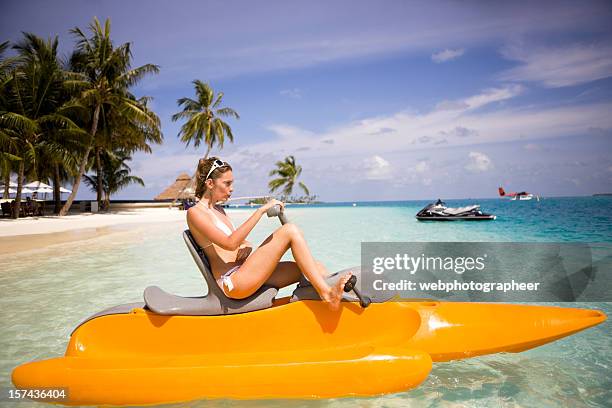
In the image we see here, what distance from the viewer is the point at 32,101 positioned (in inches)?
736

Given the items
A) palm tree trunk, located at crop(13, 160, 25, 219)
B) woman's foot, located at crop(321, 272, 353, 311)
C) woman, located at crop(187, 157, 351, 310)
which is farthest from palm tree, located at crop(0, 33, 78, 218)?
woman's foot, located at crop(321, 272, 353, 311)

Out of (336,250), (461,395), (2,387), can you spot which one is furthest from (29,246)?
(461,395)

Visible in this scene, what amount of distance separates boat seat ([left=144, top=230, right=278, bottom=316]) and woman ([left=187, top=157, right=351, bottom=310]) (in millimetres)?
43

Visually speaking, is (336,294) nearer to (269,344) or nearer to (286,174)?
(269,344)

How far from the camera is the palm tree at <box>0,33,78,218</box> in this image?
1759 centimetres

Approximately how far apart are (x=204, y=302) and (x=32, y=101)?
20.6m

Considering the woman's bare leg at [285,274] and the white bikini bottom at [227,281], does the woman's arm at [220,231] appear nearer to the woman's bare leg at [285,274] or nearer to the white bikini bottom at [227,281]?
the white bikini bottom at [227,281]

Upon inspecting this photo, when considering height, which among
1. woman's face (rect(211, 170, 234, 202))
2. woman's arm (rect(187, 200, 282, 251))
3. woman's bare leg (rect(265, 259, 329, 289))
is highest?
woman's face (rect(211, 170, 234, 202))

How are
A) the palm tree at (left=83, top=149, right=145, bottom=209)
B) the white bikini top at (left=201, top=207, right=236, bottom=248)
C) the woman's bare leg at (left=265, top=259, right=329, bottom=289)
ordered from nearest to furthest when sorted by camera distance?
the white bikini top at (left=201, top=207, right=236, bottom=248), the woman's bare leg at (left=265, top=259, right=329, bottom=289), the palm tree at (left=83, top=149, right=145, bottom=209)

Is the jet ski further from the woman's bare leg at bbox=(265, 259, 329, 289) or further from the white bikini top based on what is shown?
the white bikini top

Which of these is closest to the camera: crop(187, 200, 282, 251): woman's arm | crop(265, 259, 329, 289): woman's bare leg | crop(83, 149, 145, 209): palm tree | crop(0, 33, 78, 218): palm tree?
crop(187, 200, 282, 251): woman's arm

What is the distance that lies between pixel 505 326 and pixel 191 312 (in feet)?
6.56

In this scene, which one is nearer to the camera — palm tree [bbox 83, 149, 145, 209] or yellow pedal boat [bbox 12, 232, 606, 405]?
yellow pedal boat [bbox 12, 232, 606, 405]

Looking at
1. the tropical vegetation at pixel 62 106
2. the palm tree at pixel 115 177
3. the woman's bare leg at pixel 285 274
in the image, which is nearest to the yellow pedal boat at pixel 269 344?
the woman's bare leg at pixel 285 274
